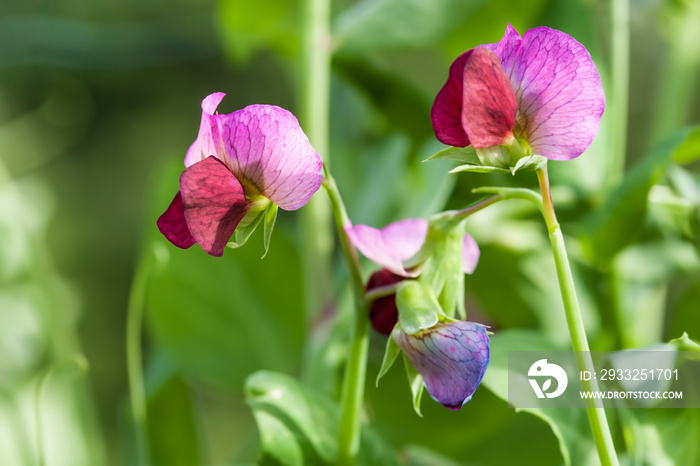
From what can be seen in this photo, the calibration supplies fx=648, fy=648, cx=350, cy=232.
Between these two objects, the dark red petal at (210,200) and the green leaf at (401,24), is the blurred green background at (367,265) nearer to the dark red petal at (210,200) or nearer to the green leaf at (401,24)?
the green leaf at (401,24)

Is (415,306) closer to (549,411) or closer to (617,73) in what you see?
(549,411)

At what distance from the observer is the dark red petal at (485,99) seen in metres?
0.17

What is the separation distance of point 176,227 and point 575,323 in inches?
4.5

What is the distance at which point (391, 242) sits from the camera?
0.22 meters

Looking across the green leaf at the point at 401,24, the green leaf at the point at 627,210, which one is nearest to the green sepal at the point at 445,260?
the green leaf at the point at 627,210

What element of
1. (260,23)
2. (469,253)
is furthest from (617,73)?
(260,23)

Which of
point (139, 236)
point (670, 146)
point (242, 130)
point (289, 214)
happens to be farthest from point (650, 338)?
point (139, 236)

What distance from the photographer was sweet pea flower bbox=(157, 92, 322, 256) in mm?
174

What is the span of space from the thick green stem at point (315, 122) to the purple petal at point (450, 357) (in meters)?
0.24

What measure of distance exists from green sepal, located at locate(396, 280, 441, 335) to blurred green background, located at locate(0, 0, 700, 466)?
83 mm

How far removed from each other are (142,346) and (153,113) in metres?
0.29

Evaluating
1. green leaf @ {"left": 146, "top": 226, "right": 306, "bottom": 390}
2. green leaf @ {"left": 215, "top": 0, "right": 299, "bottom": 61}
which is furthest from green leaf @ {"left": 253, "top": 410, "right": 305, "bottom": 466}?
green leaf @ {"left": 215, "top": 0, "right": 299, "bottom": 61}

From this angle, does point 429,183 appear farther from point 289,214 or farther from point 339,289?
point 289,214

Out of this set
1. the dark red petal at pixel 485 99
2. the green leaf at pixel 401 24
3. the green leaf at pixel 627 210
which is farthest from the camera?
the green leaf at pixel 401 24
